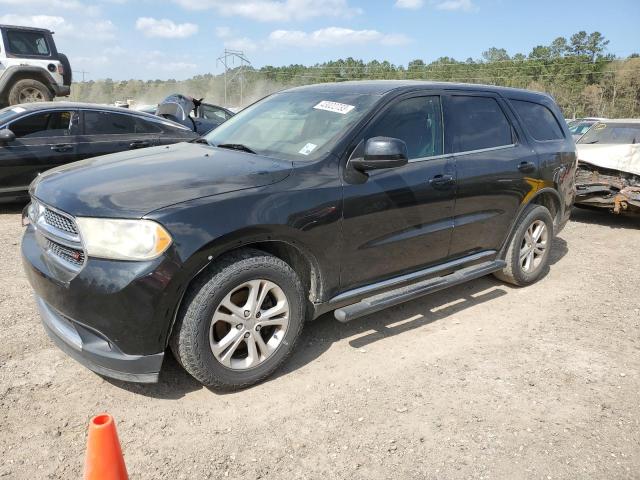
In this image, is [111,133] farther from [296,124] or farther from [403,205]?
[403,205]

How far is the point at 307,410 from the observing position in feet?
9.62

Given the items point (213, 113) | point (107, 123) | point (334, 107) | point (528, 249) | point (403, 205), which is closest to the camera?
point (403, 205)

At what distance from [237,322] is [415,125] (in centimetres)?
200

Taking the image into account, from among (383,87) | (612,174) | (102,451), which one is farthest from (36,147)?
(612,174)

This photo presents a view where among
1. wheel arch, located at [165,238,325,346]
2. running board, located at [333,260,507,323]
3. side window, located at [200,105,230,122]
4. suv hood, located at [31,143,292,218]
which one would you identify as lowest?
running board, located at [333,260,507,323]

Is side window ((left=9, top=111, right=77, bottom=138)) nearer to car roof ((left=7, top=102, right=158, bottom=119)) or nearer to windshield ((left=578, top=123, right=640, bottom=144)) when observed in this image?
car roof ((left=7, top=102, right=158, bottom=119))

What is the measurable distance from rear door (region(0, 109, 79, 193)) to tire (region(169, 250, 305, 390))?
5.04 m

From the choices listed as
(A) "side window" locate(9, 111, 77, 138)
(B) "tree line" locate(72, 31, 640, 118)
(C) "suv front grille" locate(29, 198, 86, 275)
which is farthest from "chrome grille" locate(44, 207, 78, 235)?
(B) "tree line" locate(72, 31, 640, 118)

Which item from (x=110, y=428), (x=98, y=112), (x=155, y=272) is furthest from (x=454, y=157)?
(x=98, y=112)

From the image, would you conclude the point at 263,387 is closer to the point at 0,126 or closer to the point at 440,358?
the point at 440,358

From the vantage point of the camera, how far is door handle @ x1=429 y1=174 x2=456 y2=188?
379 centimetres

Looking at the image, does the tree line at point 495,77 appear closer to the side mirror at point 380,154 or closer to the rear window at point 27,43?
the rear window at point 27,43

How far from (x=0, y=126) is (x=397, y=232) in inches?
221

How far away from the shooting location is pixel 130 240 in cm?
260
